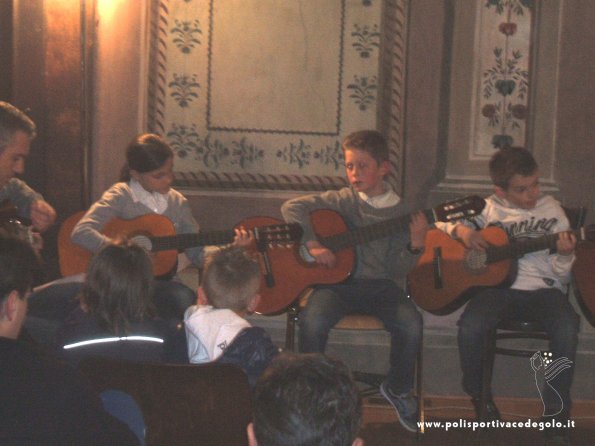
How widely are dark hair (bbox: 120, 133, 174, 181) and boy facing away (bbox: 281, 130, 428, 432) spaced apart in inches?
23.7

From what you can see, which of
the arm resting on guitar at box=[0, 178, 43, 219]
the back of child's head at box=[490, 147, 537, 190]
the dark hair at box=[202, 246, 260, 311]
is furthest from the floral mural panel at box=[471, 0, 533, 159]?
the dark hair at box=[202, 246, 260, 311]

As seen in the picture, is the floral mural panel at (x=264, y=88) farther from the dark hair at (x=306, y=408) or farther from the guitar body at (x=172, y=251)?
the dark hair at (x=306, y=408)

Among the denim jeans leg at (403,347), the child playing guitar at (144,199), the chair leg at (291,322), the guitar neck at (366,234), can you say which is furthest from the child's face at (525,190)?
the child playing guitar at (144,199)

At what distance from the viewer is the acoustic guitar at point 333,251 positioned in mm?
4184

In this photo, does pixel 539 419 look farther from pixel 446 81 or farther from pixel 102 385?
pixel 102 385

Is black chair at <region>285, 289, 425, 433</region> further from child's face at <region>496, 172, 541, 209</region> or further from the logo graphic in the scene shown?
child's face at <region>496, 172, 541, 209</region>

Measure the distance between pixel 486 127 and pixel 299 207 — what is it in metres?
1.27

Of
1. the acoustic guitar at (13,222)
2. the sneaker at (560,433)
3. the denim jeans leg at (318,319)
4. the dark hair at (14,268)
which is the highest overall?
the dark hair at (14,268)

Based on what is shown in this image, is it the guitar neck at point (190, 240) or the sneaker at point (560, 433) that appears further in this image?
the guitar neck at point (190, 240)

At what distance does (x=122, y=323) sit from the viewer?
2768 millimetres

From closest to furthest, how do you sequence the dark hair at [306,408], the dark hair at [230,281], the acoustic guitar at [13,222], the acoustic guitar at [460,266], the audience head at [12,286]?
the dark hair at [306,408]
the audience head at [12,286]
the dark hair at [230,281]
the acoustic guitar at [13,222]
the acoustic guitar at [460,266]

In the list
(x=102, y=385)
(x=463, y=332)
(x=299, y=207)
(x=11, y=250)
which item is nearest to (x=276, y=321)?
(x=299, y=207)

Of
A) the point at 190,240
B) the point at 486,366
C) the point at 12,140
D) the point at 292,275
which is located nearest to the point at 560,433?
the point at 486,366

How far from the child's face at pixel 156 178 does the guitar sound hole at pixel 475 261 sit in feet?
4.55
